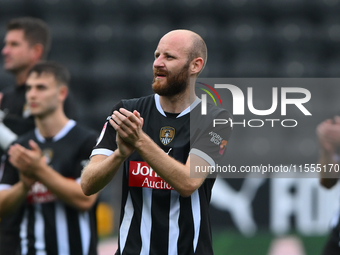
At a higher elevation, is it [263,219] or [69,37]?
[69,37]

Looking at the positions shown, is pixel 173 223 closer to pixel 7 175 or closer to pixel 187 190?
pixel 187 190

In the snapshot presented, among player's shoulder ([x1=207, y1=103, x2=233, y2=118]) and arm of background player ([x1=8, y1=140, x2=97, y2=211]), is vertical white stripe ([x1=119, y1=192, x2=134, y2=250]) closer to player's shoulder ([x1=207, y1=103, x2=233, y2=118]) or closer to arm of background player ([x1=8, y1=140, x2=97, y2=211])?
player's shoulder ([x1=207, y1=103, x2=233, y2=118])

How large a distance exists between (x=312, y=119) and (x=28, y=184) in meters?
5.51

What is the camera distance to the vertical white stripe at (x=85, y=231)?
3.69 m

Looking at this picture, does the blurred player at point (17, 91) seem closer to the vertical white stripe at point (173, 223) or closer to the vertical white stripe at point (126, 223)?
the vertical white stripe at point (126, 223)

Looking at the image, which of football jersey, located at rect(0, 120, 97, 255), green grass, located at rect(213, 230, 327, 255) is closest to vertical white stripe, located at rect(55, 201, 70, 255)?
football jersey, located at rect(0, 120, 97, 255)

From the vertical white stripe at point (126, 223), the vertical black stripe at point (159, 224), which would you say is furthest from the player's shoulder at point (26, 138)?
the vertical black stripe at point (159, 224)

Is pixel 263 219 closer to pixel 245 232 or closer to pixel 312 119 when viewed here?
pixel 245 232

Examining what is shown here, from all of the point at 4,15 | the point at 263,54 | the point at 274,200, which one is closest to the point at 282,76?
the point at 263,54

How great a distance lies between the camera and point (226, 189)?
18.8 ft

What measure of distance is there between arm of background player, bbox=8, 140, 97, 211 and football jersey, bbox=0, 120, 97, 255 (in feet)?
0.40

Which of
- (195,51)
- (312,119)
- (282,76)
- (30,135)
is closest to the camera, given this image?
(195,51)

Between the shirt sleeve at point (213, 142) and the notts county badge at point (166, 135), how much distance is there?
13cm

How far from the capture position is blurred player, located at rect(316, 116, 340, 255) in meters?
3.58
